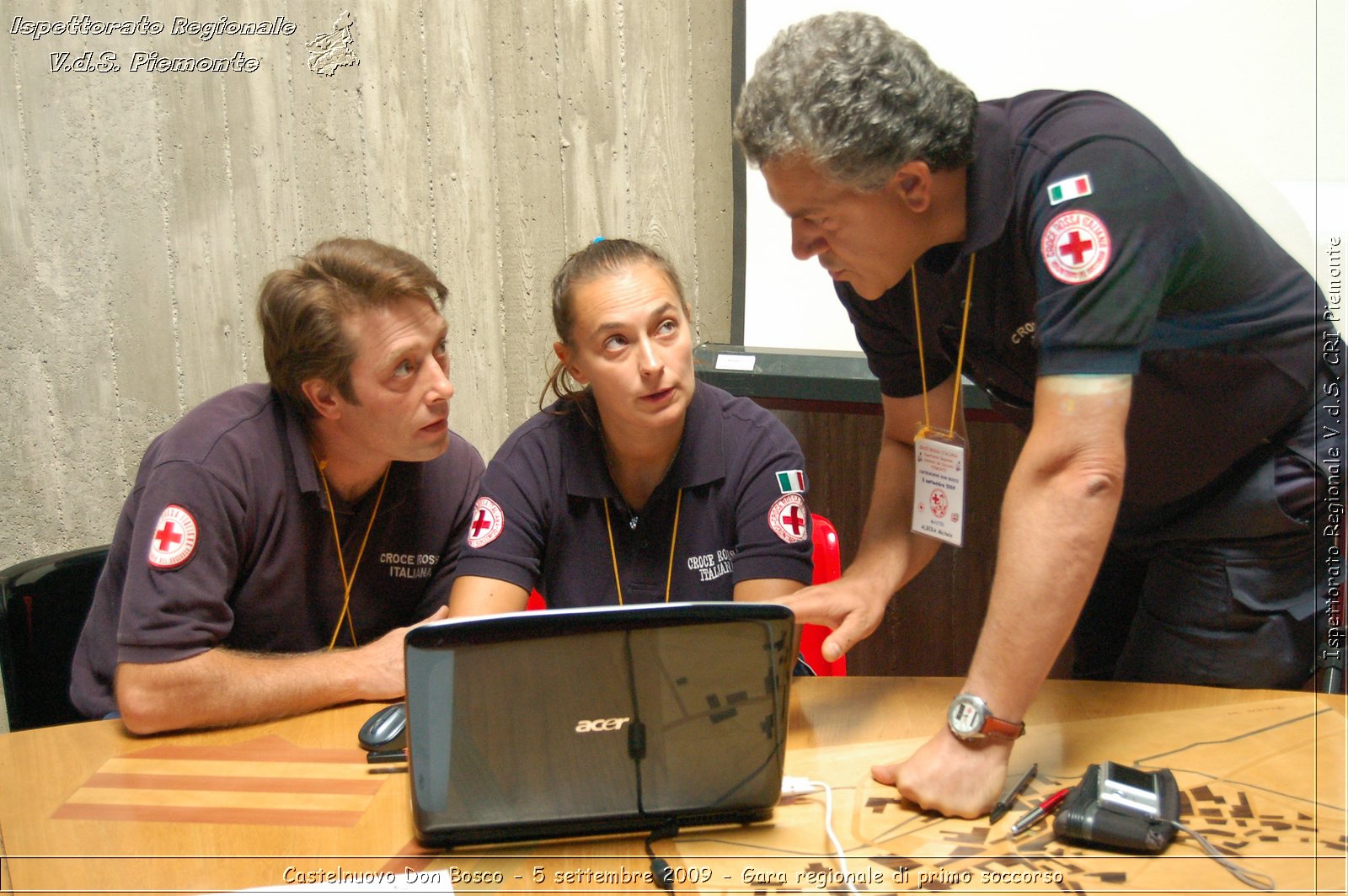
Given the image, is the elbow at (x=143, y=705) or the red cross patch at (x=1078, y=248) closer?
the red cross patch at (x=1078, y=248)

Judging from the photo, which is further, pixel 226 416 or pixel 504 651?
pixel 226 416

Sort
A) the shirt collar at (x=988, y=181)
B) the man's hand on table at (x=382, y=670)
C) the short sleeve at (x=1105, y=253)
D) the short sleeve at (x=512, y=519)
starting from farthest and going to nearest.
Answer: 1. the short sleeve at (x=512, y=519)
2. the man's hand on table at (x=382, y=670)
3. the shirt collar at (x=988, y=181)
4. the short sleeve at (x=1105, y=253)

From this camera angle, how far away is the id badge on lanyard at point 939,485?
136 centimetres

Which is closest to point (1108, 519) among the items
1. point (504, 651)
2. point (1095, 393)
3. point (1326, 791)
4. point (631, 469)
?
point (1095, 393)

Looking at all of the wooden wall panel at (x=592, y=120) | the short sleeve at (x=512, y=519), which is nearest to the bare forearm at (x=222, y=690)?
the short sleeve at (x=512, y=519)

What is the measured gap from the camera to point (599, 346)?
170cm

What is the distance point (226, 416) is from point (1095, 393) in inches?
53.2

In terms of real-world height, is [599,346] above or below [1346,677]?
above

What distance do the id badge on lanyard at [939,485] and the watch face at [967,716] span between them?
300 millimetres

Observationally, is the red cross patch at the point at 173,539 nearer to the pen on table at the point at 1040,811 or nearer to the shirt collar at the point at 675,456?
the shirt collar at the point at 675,456

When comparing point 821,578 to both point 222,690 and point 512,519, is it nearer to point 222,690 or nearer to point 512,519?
point 512,519

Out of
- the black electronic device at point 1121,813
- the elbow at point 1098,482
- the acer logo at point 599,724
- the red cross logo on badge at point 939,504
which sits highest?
the elbow at point 1098,482

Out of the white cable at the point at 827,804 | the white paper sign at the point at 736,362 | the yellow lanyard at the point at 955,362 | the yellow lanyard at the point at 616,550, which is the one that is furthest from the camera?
the white paper sign at the point at 736,362

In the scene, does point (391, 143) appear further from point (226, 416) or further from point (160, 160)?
point (226, 416)
